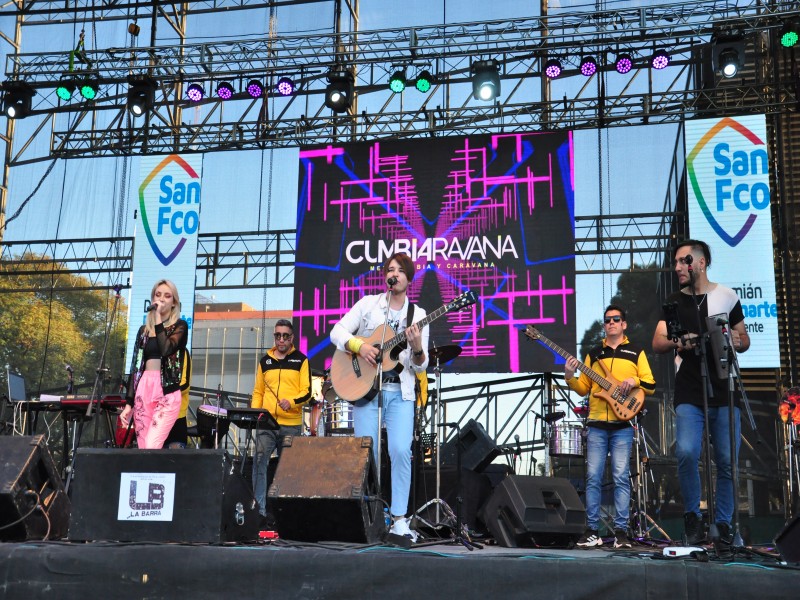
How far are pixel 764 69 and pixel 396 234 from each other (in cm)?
535

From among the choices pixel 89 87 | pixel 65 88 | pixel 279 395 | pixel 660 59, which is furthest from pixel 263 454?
pixel 660 59

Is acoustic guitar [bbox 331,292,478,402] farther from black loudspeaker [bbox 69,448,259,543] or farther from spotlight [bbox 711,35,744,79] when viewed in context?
spotlight [bbox 711,35,744,79]

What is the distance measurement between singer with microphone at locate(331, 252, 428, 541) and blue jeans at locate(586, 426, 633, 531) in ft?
5.78

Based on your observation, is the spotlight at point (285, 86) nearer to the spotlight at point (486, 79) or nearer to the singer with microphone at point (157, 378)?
the spotlight at point (486, 79)

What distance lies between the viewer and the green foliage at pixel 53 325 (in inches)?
494

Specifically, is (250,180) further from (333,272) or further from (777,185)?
(777,185)

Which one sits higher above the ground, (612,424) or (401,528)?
(612,424)

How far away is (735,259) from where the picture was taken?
1066 cm

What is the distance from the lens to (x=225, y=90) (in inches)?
466

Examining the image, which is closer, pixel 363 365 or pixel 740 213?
pixel 363 365

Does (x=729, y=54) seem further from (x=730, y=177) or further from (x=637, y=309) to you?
(x=637, y=309)

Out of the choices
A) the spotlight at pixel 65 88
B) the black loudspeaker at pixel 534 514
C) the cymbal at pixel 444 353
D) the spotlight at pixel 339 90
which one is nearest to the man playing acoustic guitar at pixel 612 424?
the black loudspeaker at pixel 534 514

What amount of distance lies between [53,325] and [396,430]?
869cm

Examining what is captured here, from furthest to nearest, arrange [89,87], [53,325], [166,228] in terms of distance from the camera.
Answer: [53,325] → [166,228] → [89,87]
